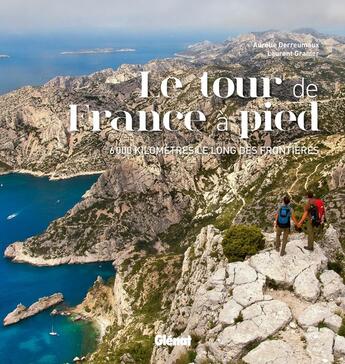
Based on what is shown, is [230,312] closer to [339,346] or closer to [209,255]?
[339,346]

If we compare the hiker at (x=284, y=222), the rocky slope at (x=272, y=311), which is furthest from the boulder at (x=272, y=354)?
the hiker at (x=284, y=222)

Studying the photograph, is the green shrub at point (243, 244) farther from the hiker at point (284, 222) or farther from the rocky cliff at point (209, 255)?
the hiker at point (284, 222)

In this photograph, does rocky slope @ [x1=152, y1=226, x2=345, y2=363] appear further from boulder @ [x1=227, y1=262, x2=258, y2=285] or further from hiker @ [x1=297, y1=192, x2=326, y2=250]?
hiker @ [x1=297, y1=192, x2=326, y2=250]

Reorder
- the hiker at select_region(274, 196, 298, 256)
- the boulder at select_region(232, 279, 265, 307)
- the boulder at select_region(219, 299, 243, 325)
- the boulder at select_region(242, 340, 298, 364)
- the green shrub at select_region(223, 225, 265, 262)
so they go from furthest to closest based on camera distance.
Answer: the green shrub at select_region(223, 225, 265, 262), the hiker at select_region(274, 196, 298, 256), the boulder at select_region(232, 279, 265, 307), the boulder at select_region(219, 299, 243, 325), the boulder at select_region(242, 340, 298, 364)

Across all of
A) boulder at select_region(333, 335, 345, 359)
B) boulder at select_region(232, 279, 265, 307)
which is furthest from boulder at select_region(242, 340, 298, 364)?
boulder at select_region(232, 279, 265, 307)

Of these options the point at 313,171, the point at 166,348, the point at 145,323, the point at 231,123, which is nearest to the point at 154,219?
the point at 231,123

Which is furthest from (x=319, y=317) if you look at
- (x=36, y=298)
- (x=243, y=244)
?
(x=36, y=298)

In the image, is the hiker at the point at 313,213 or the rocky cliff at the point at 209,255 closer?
the rocky cliff at the point at 209,255
